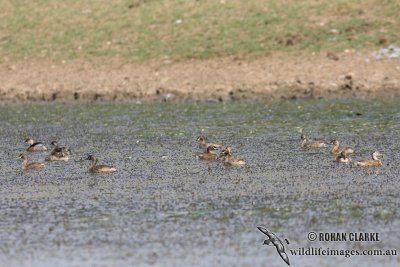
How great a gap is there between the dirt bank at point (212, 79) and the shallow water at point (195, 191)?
93.1 inches

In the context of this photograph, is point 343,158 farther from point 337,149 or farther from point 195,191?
point 195,191

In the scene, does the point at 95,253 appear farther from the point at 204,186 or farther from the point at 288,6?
the point at 288,6

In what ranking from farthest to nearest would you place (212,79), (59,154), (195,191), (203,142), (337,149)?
(212,79)
(203,142)
(59,154)
(337,149)
(195,191)

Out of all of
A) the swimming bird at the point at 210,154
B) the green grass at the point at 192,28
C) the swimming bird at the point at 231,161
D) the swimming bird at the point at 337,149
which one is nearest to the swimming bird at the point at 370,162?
the swimming bird at the point at 337,149

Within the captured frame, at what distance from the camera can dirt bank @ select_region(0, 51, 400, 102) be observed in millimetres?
31188

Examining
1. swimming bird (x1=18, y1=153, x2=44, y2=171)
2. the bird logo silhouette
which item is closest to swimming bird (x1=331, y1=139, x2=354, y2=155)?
swimming bird (x1=18, y1=153, x2=44, y2=171)

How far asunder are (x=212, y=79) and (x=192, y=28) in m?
4.33

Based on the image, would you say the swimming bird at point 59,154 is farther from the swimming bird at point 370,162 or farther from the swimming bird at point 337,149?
the swimming bird at point 370,162

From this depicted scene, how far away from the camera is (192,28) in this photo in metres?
36.3

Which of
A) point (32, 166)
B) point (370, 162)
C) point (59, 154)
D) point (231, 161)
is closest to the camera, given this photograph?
point (370, 162)

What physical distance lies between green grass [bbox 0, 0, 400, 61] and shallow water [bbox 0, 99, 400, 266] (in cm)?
558

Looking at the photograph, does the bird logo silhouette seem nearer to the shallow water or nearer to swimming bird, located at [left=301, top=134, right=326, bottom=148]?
the shallow water

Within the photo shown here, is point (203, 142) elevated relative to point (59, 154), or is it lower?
lower

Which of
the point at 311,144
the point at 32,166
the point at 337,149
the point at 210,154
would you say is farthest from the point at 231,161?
the point at 32,166
